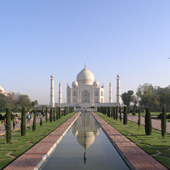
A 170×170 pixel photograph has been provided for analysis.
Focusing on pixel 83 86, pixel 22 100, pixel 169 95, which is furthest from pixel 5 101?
pixel 169 95

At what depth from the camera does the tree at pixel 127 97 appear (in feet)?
155

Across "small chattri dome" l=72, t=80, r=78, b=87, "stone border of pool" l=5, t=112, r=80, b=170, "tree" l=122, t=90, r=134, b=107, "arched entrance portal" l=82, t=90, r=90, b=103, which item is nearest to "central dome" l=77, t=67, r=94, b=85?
"small chattri dome" l=72, t=80, r=78, b=87

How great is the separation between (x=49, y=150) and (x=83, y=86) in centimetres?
4542

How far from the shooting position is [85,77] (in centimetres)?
5356

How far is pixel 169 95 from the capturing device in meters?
35.8

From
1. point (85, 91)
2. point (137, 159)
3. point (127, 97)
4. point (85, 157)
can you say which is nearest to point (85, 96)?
point (85, 91)

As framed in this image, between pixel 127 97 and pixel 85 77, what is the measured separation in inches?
458

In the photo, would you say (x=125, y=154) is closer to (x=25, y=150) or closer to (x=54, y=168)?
(x=54, y=168)

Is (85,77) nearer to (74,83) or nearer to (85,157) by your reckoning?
(74,83)

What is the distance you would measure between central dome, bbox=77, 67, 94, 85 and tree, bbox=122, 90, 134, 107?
9329 mm

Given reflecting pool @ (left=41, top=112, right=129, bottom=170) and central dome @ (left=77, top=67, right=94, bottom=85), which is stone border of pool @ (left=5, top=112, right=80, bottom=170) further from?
central dome @ (left=77, top=67, right=94, bottom=85)

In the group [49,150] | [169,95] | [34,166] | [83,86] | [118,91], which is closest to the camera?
[34,166]

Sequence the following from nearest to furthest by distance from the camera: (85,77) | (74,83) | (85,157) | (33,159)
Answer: (33,159), (85,157), (74,83), (85,77)

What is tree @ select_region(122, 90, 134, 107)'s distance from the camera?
4728 cm
